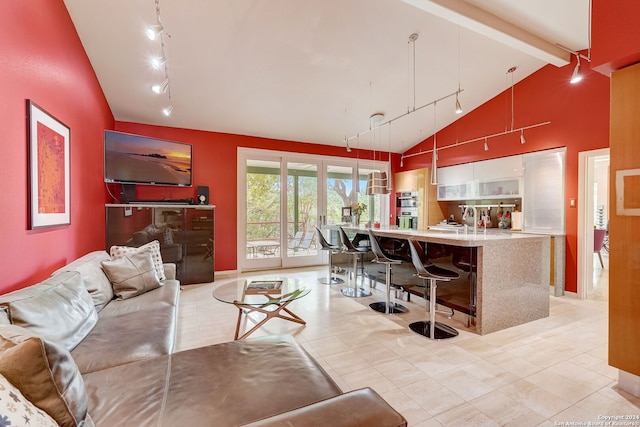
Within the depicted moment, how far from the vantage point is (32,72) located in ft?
6.67

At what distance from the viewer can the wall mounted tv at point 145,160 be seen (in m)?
3.92

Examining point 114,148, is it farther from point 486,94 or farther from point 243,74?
point 486,94

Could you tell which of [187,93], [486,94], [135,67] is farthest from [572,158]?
[135,67]

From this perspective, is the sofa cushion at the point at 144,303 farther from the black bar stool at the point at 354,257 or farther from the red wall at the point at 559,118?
the red wall at the point at 559,118

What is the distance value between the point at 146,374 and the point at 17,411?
68 centimetres

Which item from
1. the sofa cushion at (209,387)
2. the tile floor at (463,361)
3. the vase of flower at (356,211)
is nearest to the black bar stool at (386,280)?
the tile floor at (463,361)

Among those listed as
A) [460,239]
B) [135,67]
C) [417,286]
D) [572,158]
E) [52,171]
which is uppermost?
[135,67]

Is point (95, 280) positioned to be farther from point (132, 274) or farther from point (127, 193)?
point (127, 193)

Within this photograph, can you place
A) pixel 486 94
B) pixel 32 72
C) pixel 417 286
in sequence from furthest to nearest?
pixel 486 94, pixel 417 286, pixel 32 72

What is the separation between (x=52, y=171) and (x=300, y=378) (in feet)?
8.55

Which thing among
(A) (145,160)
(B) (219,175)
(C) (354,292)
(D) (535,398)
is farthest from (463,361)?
(A) (145,160)

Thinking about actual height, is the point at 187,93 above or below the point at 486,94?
below

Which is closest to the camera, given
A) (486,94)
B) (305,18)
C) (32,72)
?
(32,72)

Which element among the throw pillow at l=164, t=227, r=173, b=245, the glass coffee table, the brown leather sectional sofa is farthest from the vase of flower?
the brown leather sectional sofa
